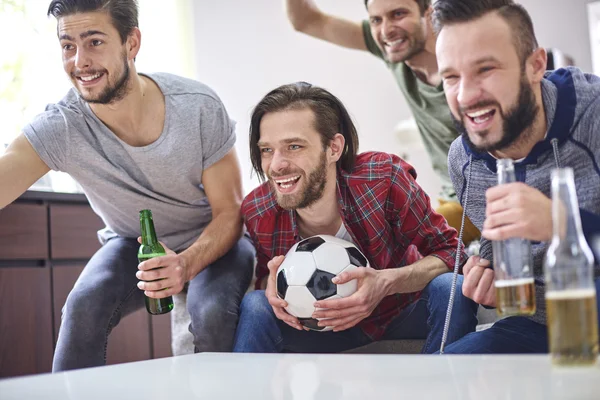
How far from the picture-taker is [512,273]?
1260mm

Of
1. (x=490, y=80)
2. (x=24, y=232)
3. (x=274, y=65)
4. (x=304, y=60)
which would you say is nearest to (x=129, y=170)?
(x=24, y=232)

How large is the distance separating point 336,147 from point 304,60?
3.20 metres

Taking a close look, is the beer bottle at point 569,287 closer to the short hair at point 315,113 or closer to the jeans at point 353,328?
the jeans at point 353,328

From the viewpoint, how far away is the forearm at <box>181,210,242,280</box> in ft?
6.86

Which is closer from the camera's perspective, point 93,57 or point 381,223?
point 381,223

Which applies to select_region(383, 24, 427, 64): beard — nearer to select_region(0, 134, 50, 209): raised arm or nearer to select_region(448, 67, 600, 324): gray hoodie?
select_region(448, 67, 600, 324): gray hoodie

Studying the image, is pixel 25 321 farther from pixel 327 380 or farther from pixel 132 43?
pixel 327 380

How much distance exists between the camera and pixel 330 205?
81.4 inches

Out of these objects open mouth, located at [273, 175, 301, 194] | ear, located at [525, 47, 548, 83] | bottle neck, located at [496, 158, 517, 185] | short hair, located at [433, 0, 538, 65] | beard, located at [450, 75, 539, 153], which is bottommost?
bottle neck, located at [496, 158, 517, 185]

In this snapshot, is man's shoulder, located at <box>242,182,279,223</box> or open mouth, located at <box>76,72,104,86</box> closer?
man's shoulder, located at <box>242,182,279,223</box>

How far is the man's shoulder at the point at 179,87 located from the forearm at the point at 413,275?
0.86 metres

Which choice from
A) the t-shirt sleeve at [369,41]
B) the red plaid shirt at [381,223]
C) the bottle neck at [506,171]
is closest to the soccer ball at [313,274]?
the red plaid shirt at [381,223]

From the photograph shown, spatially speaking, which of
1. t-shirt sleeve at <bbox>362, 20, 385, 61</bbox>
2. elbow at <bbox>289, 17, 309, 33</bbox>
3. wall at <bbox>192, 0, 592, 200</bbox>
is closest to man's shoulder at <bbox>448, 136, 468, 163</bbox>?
t-shirt sleeve at <bbox>362, 20, 385, 61</bbox>

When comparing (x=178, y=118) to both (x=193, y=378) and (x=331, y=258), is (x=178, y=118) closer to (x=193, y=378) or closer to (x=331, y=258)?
(x=331, y=258)
